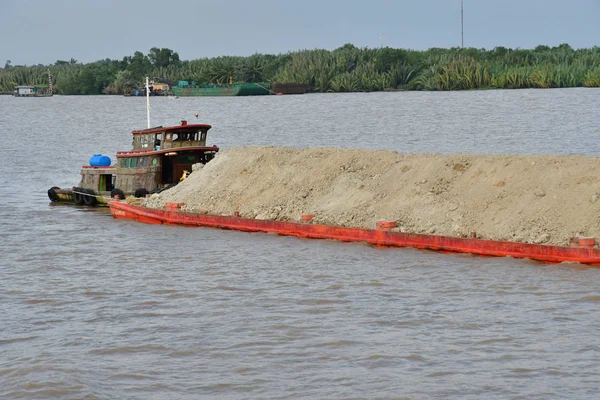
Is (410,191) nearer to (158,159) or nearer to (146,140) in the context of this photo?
(158,159)

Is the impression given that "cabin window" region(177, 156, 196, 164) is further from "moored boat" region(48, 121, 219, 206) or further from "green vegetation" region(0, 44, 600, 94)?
"green vegetation" region(0, 44, 600, 94)

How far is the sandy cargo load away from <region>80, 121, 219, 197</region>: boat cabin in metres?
1.58

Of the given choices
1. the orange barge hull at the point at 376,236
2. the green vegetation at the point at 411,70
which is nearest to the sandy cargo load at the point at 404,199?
the orange barge hull at the point at 376,236

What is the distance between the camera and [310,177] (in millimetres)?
31609

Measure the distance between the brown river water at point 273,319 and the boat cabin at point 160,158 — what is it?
8.48 ft

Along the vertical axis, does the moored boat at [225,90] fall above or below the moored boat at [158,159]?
above

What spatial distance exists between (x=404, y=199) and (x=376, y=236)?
1.88 m

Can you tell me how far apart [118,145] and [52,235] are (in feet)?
128

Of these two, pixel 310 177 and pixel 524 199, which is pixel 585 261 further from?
pixel 310 177

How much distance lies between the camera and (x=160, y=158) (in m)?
36.8

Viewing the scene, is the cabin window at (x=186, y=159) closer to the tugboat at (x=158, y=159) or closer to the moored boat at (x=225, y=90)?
the tugboat at (x=158, y=159)

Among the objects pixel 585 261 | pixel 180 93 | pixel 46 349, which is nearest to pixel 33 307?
pixel 46 349

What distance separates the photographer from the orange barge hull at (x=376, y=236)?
2341 cm

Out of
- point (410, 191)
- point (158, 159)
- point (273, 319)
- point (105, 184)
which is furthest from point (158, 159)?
point (273, 319)
